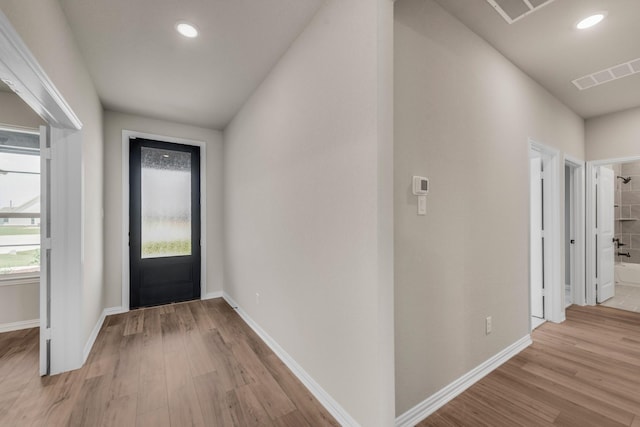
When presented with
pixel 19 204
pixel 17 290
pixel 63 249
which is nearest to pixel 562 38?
pixel 63 249

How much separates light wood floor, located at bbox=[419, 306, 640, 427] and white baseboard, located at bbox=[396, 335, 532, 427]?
3 centimetres

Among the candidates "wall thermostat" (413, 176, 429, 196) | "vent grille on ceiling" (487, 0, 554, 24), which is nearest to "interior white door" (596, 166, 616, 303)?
"vent grille on ceiling" (487, 0, 554, 24)

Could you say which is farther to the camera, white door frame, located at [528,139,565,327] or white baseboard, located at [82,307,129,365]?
white door frame, located at [528,139,565,327]

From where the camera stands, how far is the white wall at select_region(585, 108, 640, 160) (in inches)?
140

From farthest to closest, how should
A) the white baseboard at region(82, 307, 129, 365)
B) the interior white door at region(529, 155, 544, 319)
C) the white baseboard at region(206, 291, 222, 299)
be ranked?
the white baseboard at region(206, 291, 222, 299) → the interior white door at region(529, 155, 544, 319) → the white baseboard at region(82, 307, 129, 365)

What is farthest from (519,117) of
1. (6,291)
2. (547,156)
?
(6,291)

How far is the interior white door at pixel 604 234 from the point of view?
398 cm

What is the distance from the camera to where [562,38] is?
7.30ft

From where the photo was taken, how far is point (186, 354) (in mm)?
2545

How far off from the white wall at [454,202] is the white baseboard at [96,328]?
2.74m

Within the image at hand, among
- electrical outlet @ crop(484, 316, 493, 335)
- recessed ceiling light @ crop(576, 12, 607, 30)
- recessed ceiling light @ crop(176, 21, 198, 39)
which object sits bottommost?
electrical outlet @ crop(484, 316, 493, 335)

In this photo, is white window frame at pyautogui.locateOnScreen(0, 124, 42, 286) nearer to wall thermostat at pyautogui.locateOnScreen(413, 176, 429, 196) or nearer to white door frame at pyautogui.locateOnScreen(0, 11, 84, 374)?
white door frame at pyautogui.locateOnScreen(0, 11, 84, 374)

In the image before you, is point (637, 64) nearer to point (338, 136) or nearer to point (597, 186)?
point (597, 186)

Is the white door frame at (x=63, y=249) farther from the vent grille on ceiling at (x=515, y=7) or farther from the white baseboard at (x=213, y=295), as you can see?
the vent grille on ceiling at (x=515, y=7)
